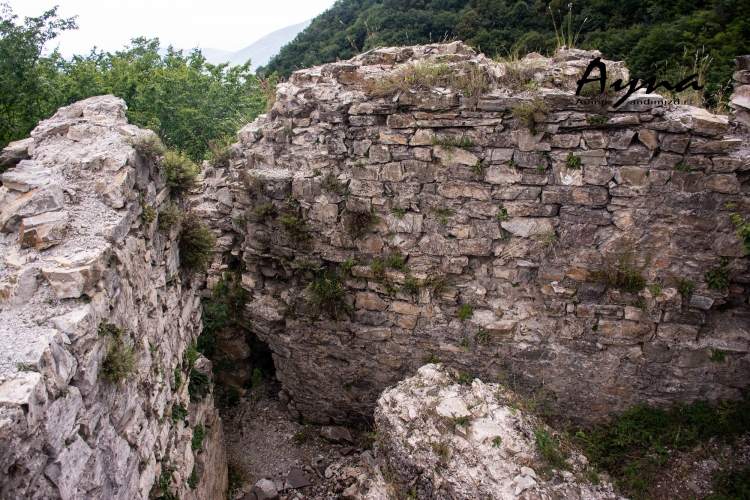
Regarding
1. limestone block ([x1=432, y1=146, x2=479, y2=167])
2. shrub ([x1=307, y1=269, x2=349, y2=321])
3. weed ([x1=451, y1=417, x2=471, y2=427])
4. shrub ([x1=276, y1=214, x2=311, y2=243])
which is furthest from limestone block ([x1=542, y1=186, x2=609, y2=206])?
shrub ([x1=276, y1=214, x2=311, y2=243])

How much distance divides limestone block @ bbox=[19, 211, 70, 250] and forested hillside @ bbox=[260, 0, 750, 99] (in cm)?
456

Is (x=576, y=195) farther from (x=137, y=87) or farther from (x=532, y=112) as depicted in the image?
(x=137, y=87)

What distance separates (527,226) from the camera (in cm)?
528

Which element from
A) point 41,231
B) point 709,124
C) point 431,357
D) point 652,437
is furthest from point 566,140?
point 41,231

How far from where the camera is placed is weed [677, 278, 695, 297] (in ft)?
16.5

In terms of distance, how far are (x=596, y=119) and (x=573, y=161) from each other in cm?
46

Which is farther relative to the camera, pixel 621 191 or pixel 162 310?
pixel 621 191

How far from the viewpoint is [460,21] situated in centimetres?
1435

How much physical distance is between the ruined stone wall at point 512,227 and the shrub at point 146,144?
74.9 inches

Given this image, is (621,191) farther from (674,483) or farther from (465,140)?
(674,483)

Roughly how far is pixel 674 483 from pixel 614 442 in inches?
26.3

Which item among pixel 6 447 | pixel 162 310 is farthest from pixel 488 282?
pixel 6 447

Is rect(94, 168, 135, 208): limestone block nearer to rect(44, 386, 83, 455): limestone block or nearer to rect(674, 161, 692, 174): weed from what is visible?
rect(44, 386, 83, 455): limestone block

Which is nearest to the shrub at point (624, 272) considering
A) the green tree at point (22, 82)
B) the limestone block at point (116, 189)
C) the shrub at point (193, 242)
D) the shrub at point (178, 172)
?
the shrub at point (193, 242)
